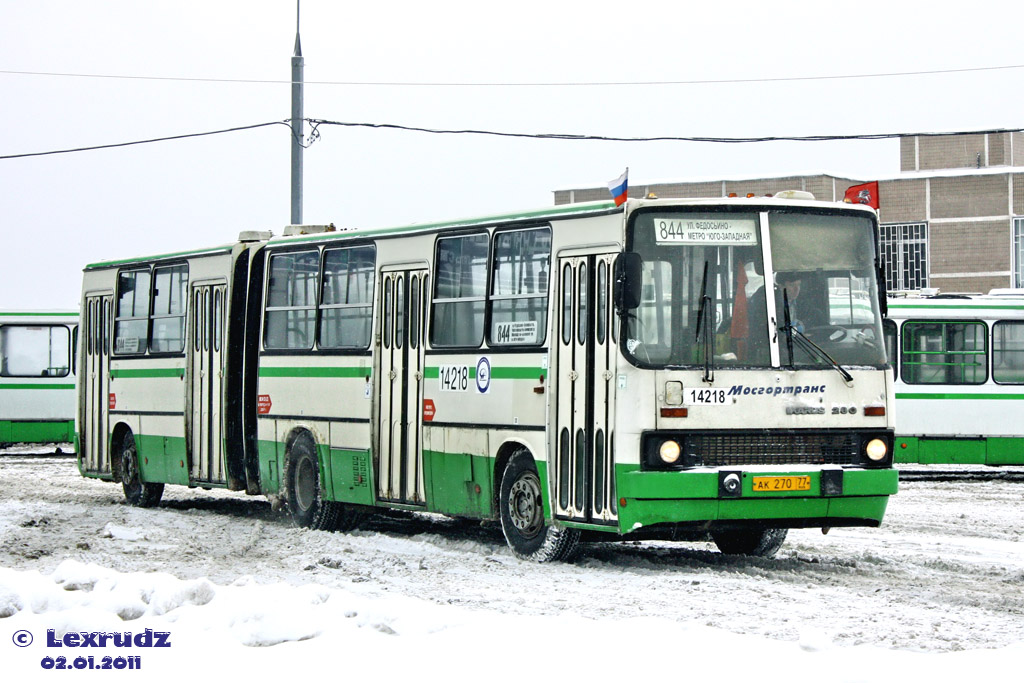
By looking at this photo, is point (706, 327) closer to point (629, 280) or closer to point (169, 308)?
point (629, 280)

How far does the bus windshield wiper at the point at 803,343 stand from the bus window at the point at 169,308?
28.7 feet

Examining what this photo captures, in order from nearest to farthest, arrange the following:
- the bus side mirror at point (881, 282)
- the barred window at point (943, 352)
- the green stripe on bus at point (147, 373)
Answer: the bus side mirror at point (881, 282) → the green stripe on bus at point (147, 373) → the barred window at point (943, 352)

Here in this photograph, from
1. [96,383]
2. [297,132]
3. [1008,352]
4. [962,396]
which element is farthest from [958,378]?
[96,383]

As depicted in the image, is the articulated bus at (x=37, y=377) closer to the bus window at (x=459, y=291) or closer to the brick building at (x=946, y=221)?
the bus window at (x=459, y=291)

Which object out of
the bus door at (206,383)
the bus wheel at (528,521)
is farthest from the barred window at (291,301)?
the bus wheel at (528,521)

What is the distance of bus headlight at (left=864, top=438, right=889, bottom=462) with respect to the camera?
1280 cm

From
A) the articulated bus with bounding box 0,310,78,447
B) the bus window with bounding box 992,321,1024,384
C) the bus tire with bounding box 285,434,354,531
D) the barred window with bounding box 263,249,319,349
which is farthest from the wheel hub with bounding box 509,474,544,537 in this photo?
the articulated bus with bounding box 0,310,78,447

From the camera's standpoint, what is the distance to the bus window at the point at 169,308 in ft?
63.7

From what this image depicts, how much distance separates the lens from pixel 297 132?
1087 inches

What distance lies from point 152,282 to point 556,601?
10579mm

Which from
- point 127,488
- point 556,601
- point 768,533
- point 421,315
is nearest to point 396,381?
point 421,315

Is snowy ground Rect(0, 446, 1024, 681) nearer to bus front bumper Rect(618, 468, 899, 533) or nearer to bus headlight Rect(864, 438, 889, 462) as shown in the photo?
bus front bumper Rect(618, 468, 899, 533)

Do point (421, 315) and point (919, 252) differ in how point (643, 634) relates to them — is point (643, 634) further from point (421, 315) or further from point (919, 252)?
point (919, 252)

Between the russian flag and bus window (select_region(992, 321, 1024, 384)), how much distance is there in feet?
49.0
